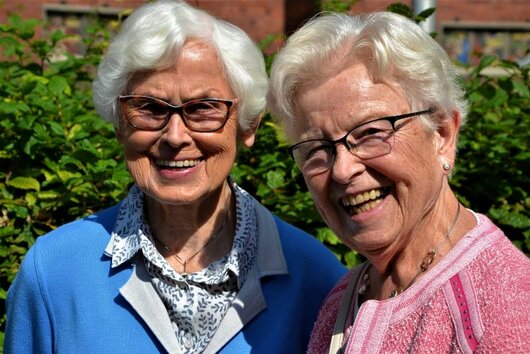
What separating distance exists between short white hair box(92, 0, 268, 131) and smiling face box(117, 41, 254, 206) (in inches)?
1.2

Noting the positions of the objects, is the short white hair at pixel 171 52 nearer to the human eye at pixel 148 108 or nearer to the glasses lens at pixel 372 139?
the human eye at pixel 148 108

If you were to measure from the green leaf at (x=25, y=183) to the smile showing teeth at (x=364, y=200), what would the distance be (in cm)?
152

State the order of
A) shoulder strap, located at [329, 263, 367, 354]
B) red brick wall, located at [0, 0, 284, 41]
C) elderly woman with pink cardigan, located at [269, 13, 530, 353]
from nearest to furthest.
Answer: elderly woman with pink cardigan, located at [269, 13, 530, 353] → shoulder strap, located at [329, 263, 367, 354] → red brick wall, located at [0, 0, 284, 41]

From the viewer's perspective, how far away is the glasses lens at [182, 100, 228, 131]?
274cm

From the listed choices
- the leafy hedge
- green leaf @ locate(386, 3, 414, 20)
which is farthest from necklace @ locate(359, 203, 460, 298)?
green leaf @ locate(386, 3, 414, 20)

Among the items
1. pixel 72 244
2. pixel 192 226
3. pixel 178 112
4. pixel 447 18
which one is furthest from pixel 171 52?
pixel 447 18

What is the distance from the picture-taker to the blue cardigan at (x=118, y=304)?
8.97 feet

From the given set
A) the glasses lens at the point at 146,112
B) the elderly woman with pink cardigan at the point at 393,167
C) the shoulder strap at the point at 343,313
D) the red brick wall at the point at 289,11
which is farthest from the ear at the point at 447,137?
the red brick wall at the point at 289,11

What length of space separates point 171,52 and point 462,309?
1187 mm

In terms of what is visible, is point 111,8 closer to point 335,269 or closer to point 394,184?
point 335,269

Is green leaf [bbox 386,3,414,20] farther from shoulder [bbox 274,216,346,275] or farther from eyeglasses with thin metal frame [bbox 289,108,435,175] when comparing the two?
eyeglasses with thin metal frame [bbox 289,108,435,175]

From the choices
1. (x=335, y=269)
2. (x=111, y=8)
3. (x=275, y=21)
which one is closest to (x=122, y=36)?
(x=335, y=269)

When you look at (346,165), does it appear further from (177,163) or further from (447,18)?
(447,18)

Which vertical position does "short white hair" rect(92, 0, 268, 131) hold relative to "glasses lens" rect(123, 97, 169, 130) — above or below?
above
